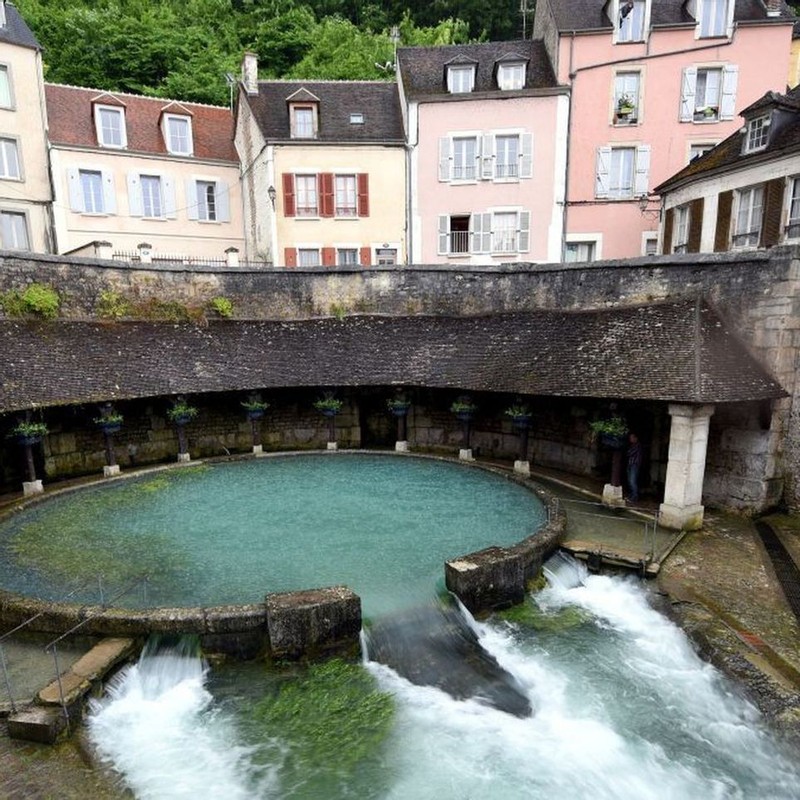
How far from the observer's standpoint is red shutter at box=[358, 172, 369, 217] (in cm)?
1933

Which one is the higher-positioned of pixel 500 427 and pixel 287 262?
pixel 287 262

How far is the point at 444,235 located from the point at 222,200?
28.3ft

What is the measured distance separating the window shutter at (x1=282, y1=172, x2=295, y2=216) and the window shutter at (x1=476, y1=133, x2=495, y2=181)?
20.7ft

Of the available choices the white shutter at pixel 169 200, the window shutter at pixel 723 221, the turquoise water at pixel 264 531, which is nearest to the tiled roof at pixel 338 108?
the white shutter at pixel 169 200

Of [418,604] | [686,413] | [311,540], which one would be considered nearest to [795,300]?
[686,413]

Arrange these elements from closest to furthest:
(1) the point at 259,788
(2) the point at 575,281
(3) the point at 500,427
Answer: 1. (1) the point at 259,788
2. (2) the point at 575,281
3. (3) the point at 500,427

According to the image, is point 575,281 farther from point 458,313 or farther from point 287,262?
point 287,262

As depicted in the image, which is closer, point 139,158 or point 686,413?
point 686,413

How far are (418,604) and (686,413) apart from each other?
17.6ft

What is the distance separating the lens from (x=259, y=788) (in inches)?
194

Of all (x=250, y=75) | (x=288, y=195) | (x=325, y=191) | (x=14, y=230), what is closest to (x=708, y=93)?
(x=325, y=191)

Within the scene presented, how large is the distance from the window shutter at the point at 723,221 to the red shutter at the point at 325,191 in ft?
38.7

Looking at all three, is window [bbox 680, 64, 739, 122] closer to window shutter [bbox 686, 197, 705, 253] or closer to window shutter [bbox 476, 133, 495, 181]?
window shutter [bbox 686, 197, 705, 253]

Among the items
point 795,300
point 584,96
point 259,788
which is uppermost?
point 584,96
